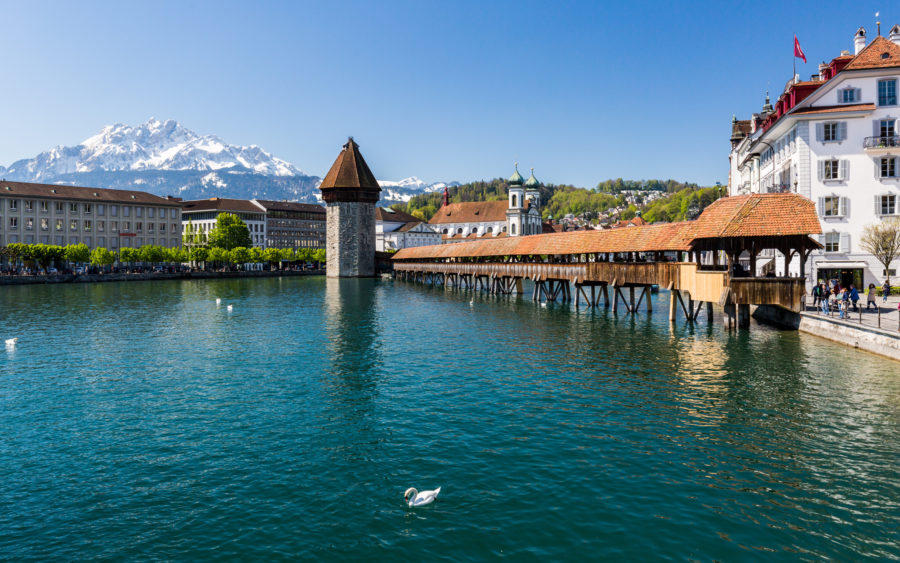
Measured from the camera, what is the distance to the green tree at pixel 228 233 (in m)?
126

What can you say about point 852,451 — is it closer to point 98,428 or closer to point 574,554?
point 574,554

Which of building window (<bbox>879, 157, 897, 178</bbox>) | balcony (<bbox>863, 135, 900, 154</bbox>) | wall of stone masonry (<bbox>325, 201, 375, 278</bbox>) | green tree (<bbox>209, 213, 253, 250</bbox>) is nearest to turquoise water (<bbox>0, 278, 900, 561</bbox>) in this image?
building window (<bbox>879, 157, 897, 178</bbox>)

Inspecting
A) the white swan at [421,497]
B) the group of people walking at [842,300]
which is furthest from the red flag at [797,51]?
the white swan at [421,497]

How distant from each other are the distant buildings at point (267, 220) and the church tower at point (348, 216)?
5473cm

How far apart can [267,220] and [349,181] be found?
6625 centimetres

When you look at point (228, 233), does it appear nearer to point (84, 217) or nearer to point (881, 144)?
point (84, 217)

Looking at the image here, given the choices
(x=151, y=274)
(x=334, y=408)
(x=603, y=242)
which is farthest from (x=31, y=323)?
(x=151, y=274)

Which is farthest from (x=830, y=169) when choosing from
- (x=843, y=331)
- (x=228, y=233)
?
(x=228, y=233)

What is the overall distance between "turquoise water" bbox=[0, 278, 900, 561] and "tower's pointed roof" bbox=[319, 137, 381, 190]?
87.1m

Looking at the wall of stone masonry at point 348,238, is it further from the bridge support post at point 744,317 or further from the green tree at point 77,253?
the bridge support post at point 744,317

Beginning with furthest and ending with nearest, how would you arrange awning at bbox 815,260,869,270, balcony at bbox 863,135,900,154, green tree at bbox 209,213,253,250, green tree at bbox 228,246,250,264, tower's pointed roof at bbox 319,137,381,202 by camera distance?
green tree at bbox 209,213,253,250, green tree at bbox 228,246,250,264, tower's pointed roof at bbox 319,137,381,202, awning at bbox 815,260,869,270, balcony at bbox 863,135,900,154

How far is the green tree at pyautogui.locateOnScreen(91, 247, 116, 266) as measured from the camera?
103 m

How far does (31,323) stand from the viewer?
131 feet

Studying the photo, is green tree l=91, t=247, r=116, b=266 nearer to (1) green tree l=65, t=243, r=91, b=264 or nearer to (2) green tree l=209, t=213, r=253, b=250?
(1) green tree l=65, t=243, r=91, b=264
